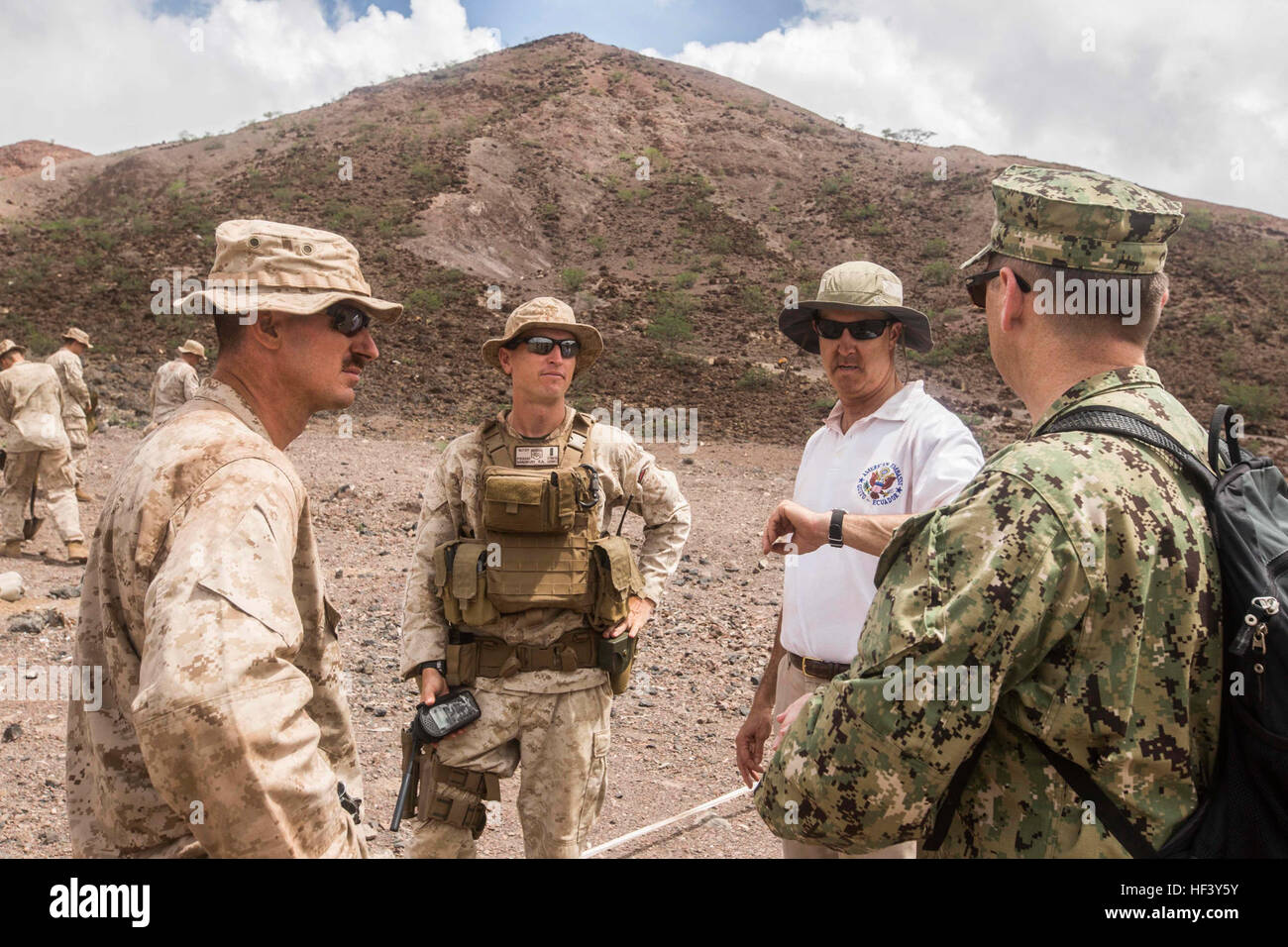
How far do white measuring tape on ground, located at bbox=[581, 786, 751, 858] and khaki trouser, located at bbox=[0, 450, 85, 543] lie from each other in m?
7.08

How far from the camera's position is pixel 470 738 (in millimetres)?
2984

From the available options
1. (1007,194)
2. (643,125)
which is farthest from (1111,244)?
(643,125)

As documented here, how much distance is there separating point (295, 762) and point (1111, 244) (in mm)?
1583

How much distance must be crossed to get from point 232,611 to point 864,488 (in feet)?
6.23

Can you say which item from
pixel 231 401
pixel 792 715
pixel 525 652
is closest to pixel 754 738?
pixel 525 652

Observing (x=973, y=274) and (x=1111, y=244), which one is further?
(x=973, y=274)

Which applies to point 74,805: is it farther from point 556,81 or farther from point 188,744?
point 556,81

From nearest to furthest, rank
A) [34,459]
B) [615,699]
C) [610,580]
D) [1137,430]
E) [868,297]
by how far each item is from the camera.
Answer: [1137,430] < [868,297] < [610,580] < [615,699] < [34,459]

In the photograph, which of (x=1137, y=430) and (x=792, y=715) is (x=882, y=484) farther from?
(x=1137, y=430)

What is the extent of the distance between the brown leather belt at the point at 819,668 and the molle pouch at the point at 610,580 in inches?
25.1

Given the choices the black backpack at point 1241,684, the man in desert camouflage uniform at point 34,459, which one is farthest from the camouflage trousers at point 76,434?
the black backpack at point 1241,684

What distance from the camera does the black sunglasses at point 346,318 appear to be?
1948mm

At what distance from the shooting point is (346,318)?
1964mm

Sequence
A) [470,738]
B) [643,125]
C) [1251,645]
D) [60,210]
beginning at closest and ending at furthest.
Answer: [1251,645] → [470,738] → [60,210] → [643,125]
